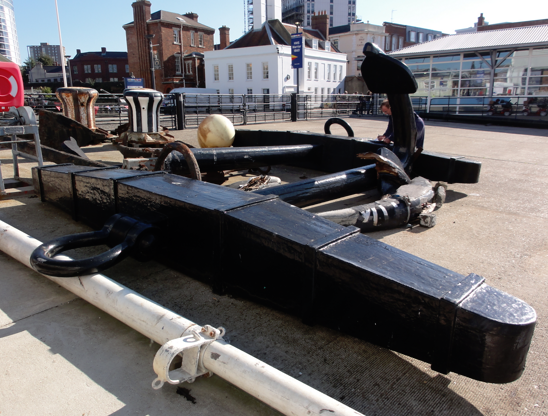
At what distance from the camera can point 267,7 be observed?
51.8 metres

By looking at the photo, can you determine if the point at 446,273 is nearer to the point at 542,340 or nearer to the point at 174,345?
the point at 542,340

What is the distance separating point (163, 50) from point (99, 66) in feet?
108

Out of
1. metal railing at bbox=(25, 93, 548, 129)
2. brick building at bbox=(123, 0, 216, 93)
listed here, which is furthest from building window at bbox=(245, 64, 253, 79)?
metal railing at bbox=(25, 93, 548, 129)

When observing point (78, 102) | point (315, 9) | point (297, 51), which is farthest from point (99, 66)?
point (78, 102)

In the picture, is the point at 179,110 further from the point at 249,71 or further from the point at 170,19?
the point at 170,19

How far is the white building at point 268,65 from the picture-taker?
1866 inches

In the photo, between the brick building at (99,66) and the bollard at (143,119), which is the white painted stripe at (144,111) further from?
the brick building at (99,66)

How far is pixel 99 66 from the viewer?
80.1 metres

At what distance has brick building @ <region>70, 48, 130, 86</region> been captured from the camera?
7975 cm

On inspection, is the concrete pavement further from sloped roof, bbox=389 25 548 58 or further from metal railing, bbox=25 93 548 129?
sloped roof, bbox=389 25 548 58

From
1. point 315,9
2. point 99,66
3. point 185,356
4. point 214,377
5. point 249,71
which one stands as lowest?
point 214,377

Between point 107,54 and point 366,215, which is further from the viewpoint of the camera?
point 107,54

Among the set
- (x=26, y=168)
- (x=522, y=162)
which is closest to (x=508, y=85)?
(x=522, y=162)

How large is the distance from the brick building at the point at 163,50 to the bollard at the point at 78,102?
47.6 m
